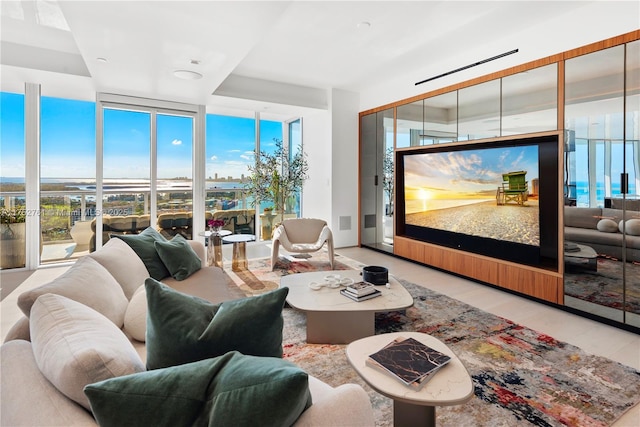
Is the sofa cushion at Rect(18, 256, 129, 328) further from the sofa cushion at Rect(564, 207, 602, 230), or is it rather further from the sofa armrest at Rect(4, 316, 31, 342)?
the sofa cushion at Rect(564, 207, 602, 230)

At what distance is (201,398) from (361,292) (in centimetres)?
204

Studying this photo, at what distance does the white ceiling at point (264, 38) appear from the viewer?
9.47ft

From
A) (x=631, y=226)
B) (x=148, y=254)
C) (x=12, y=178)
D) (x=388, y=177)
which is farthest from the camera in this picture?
(x=388, y=177)

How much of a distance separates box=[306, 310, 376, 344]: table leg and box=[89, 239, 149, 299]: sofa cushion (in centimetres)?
128

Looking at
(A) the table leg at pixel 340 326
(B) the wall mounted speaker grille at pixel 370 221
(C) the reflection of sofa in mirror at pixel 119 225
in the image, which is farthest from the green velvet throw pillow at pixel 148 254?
(B) the wall mounted speaker grille at pixel 370 221

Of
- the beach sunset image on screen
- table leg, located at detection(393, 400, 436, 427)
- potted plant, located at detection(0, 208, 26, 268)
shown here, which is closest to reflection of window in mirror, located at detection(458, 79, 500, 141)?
the beach sunset image on screen

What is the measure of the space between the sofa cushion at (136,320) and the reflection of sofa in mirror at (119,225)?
13.5ft

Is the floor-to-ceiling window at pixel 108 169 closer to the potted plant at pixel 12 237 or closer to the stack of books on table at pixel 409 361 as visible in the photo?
the potted plant at pixel 12 237

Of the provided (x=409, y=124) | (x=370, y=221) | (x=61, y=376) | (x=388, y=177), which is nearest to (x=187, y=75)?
(x=409, y=124)

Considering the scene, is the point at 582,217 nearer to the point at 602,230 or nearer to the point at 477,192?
the point at 602,230

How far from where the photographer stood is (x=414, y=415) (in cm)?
150

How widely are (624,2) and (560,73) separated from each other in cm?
66

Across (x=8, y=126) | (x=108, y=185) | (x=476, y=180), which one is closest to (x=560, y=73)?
(x=476, y=180)

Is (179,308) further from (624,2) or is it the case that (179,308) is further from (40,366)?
(624,2)
